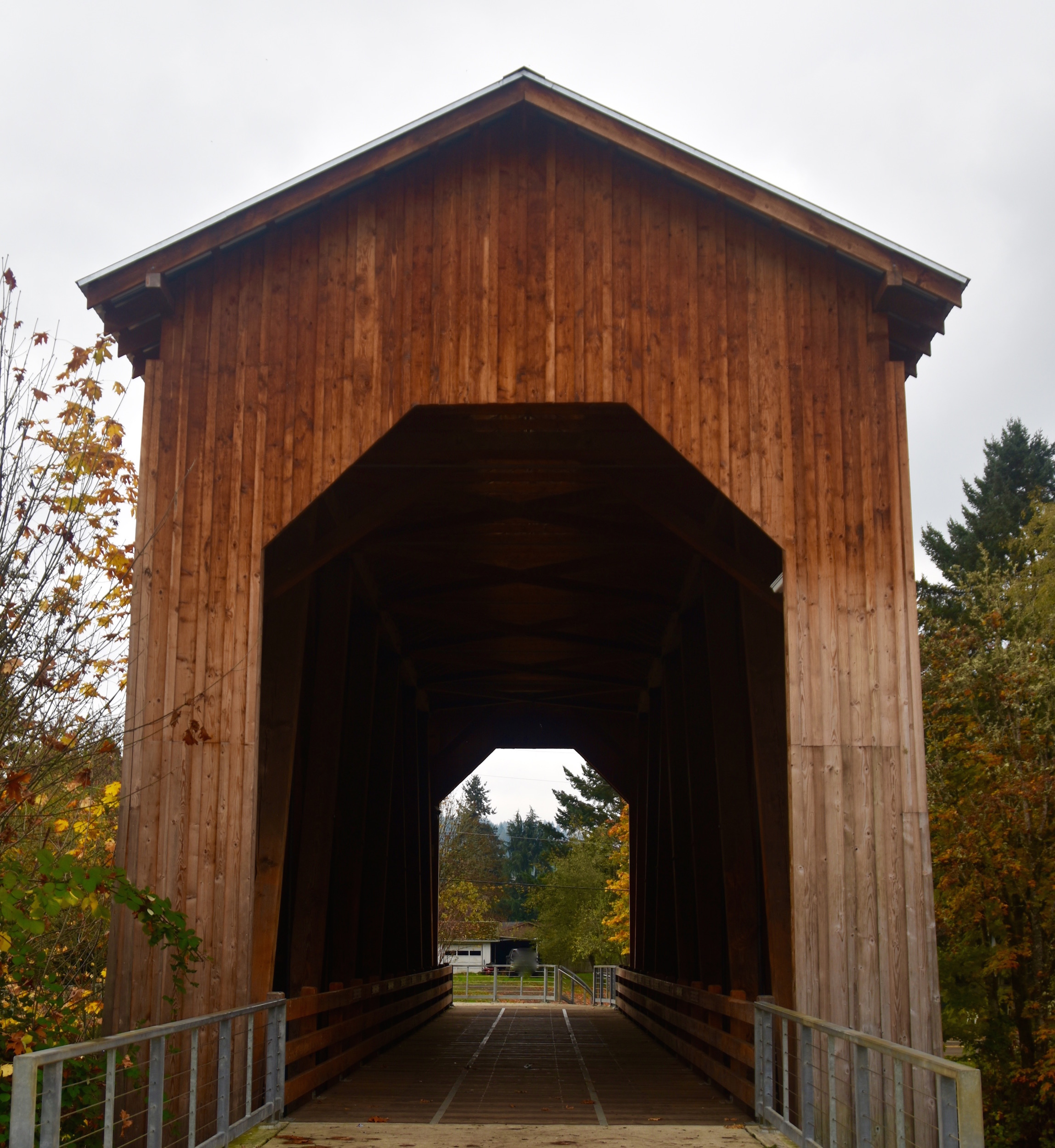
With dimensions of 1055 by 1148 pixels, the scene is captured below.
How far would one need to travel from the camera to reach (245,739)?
313 inches

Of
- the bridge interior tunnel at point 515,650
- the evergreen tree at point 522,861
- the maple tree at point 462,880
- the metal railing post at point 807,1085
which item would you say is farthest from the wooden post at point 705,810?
the evergreen tree at point 522,861

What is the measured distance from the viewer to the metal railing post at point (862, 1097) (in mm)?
5656

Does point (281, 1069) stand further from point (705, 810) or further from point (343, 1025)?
point (705, 810)

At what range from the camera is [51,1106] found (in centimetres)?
425

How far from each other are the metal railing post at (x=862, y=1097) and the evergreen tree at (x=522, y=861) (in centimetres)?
7483

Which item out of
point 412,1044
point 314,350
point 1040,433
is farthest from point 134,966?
point 1040,433

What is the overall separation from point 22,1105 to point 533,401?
5.20 metres

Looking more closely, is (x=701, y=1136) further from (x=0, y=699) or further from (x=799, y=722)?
(x=0, y=699)

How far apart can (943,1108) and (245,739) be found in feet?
15.6

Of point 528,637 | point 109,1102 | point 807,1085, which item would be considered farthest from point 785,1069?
point 528,637

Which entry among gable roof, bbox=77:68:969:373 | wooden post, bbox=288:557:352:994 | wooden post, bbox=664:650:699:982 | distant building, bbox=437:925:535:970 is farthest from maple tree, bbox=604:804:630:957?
gable roof, bbox=77:68:969:373

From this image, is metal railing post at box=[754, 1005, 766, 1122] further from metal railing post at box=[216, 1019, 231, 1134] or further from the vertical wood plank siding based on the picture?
metal railing post at box=[216, 1019, 231, 1134]

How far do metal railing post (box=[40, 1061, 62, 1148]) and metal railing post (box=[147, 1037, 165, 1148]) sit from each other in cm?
98

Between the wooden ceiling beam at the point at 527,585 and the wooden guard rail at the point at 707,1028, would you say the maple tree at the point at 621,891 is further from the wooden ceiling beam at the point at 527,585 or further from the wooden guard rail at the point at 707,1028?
the wooden ceiling beam at the point at 527,585
